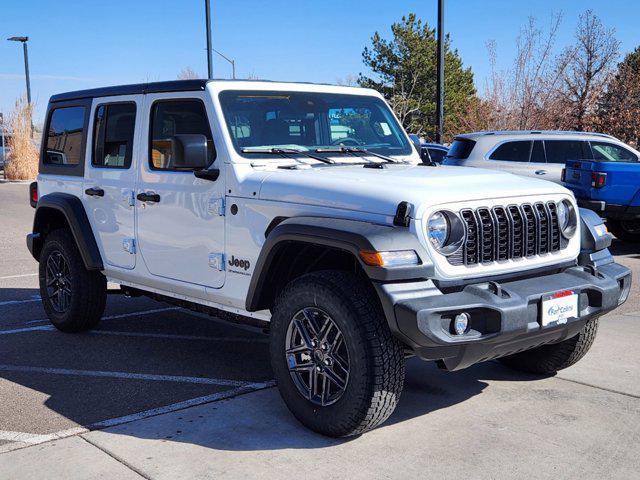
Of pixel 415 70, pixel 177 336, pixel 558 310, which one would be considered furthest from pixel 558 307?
pixel 415 70

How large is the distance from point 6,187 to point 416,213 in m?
24.5

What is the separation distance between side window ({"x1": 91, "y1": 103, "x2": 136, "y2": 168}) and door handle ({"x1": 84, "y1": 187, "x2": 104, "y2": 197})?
19 centimetres

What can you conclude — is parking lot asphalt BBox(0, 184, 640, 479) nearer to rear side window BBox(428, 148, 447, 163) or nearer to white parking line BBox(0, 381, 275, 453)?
white parking line BBox(0, 381, 275, 453)

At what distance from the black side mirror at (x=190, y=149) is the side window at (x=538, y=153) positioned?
9472 mm

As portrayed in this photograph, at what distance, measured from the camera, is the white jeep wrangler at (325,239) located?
13.0ft

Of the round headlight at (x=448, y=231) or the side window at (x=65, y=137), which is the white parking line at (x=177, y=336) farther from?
the round headlight at (x=448, y=231)

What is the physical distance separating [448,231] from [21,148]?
27.5m

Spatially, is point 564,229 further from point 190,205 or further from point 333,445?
point 190,205

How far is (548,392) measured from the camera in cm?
506

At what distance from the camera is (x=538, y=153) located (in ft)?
43.6

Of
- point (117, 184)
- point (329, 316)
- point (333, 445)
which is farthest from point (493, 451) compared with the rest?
point (117, 184)

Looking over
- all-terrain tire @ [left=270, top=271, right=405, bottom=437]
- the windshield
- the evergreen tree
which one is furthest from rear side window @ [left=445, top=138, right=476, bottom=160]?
the evergreen tree

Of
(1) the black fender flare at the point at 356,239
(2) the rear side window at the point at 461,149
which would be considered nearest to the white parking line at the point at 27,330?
(1) the black fender flare at the point at 356,239

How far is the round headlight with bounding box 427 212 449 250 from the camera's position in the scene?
404cm
